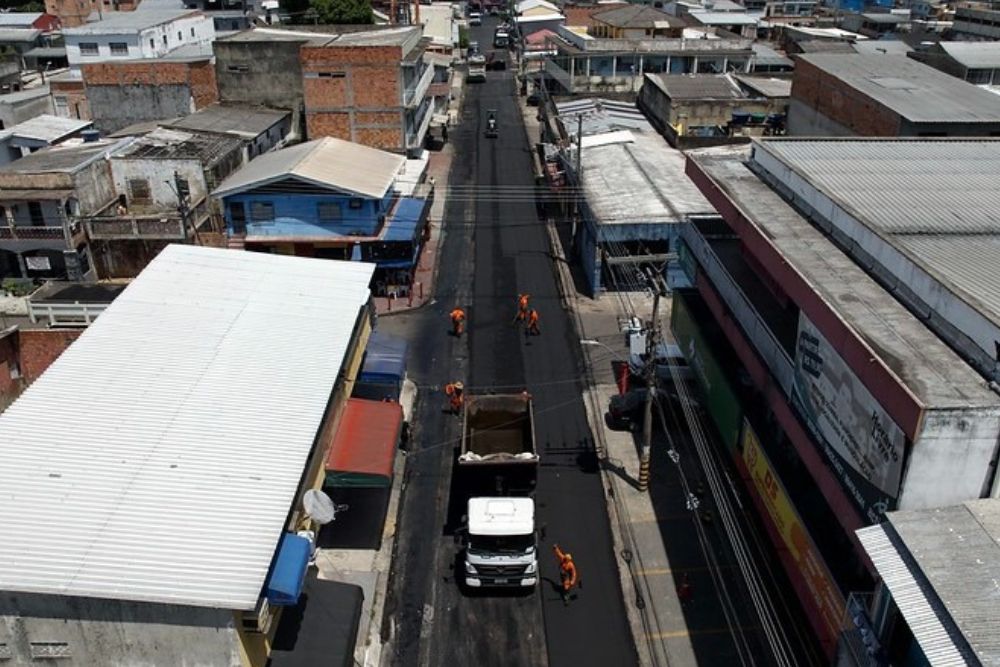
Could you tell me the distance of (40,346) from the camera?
33.1 meters

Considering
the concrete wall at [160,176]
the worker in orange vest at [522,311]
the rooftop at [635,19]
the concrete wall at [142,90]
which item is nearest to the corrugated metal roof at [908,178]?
the worker in orange vest at [522,311]

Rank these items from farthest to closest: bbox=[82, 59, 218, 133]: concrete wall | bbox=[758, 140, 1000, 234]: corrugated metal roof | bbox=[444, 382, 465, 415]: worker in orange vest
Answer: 1. bbox=[82, 59, 218, 133]: concrete wall
2. bbox=[444, 382, 465, 415]: worker in orange vest
3. bbox=[758, 140, 1000, 234]: corrugated metal roof

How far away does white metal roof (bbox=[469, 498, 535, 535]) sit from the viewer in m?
22.6

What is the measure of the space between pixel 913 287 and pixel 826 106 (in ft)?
122

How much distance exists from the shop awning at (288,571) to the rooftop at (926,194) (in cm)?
1593

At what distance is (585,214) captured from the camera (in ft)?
143

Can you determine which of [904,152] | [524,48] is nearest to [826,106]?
[904,152]

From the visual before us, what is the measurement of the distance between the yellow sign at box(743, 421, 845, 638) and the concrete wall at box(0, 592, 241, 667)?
12.9 meters

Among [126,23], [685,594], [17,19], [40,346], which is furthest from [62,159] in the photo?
[17,19]

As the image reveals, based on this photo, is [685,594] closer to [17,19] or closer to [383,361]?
[383,361]

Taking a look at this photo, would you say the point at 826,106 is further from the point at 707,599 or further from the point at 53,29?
the point at 53,29

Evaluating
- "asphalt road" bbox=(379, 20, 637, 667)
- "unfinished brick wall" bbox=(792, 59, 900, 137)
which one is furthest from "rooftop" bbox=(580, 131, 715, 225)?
"unfinished brick wall" bbox=(792, 59, 900, 137)

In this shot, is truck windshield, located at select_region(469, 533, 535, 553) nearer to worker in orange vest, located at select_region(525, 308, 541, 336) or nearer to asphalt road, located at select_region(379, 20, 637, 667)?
asphalt road, located at select_region(379, 20, 637, 667)

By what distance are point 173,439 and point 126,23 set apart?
222 feet
